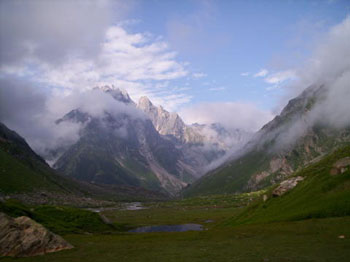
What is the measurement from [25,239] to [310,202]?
243 ft

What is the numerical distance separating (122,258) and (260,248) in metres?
23.5

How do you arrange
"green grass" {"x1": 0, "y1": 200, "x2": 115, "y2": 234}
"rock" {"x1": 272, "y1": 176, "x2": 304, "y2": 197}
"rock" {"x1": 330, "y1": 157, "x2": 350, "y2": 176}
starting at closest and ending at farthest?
"rock" {"x1": 330, "y1": 157, "x2": 350, "y2": 176} < "green grass" {"x1": 0, "y1": 200, "x2": 115, "y2": 234} < "rock" {"x1": 272, "y1": 176, "x2": 304, "y2": 197}

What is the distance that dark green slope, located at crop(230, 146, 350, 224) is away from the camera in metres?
69.5

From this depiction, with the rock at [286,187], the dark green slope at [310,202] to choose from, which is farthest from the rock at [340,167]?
the rock at [286,187]

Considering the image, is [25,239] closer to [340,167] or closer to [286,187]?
[286,187]

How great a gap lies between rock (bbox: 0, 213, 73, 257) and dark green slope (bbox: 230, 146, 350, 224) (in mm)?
60410

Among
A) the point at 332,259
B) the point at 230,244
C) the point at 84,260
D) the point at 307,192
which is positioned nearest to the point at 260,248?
the point at 230,244

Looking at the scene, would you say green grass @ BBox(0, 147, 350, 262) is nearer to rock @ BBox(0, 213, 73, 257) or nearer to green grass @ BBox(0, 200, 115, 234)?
green grass @ BBox(0, 200, 115, 234)

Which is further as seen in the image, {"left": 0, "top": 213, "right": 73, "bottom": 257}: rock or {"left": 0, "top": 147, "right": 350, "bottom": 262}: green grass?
{"left": 0, "top": 213, "right": 73, "bottom": 257}: rock

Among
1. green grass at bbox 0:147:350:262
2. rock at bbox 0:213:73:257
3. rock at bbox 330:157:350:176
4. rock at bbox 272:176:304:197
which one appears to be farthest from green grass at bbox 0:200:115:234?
rock at bbox 330:157:350:176

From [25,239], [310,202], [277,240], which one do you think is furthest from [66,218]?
[310,202]

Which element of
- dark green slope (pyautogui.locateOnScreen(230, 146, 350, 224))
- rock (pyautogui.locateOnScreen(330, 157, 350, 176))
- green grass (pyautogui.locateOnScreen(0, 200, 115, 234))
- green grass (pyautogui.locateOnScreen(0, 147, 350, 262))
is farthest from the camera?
green grass (pyautogui.locateOnScreen(0, 200, 115, 234))

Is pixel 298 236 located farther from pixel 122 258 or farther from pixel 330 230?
pixel 122 258

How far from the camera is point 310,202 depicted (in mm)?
80438
